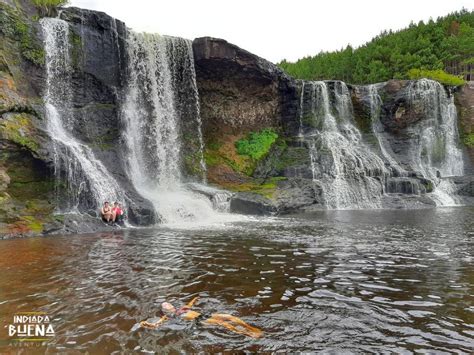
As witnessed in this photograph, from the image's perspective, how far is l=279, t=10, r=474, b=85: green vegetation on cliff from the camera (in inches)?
2073

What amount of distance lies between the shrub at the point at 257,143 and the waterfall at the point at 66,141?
44.9ft

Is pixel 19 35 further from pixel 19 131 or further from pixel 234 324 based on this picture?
pixel 234 324

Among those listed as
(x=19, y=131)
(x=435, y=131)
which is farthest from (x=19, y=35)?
(x=435, y=131)

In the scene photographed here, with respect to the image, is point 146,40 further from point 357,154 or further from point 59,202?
point 357,154

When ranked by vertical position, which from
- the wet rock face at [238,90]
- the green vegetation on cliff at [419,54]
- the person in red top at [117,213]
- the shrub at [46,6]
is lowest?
the person in red top at [117,213]

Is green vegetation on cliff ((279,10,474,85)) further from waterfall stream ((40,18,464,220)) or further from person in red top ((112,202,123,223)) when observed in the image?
person in red top ((112,202,123,223))

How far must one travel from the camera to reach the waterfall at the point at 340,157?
27.2 metres

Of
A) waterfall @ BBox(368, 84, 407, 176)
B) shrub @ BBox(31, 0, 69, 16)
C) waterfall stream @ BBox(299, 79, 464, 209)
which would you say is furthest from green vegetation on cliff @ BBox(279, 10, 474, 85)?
shrub @ BBox(31, 0, 69, 16)

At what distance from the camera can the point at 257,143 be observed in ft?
102

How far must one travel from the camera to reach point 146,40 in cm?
2572

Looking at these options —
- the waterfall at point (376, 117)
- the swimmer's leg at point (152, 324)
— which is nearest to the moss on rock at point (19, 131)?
the swimmer's leg at point (152, 324)

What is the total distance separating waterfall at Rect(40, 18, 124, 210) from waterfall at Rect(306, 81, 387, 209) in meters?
15.8

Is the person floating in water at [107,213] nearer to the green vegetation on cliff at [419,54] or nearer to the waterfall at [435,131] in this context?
the waterfall at [435,131]

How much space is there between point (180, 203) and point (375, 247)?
1188cm
